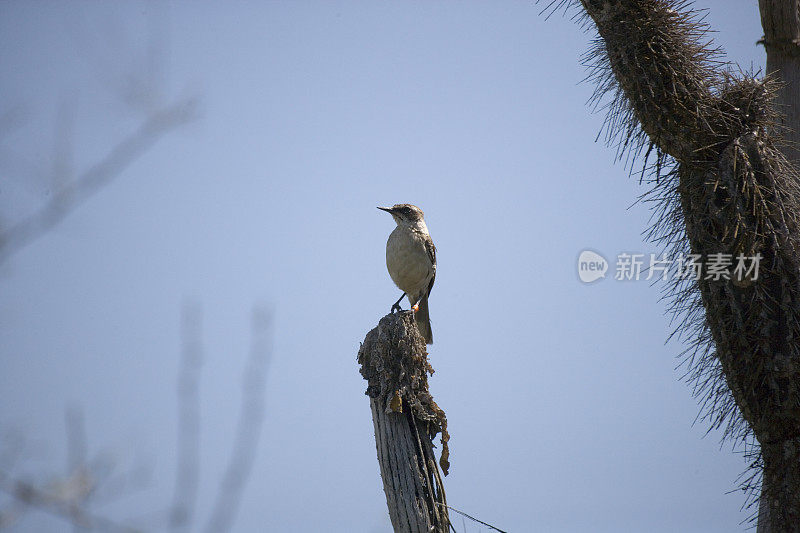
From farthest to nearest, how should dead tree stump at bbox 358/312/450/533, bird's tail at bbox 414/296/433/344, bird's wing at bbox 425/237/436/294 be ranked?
bird's wing at bbox 425/237/436/294 < bird's tail at bbox 414/296/433/344 < dead tree stump at bbox 358/312/450/533

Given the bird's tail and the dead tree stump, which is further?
the bird's tail

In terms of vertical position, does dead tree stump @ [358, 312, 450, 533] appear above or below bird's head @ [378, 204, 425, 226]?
below

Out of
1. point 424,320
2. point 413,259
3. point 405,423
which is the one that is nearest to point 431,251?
point 413,259

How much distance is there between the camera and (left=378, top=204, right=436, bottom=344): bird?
24.1 feet

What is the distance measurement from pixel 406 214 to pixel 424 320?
115 cm

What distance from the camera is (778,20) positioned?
5.47 m

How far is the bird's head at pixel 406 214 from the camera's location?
7629mm

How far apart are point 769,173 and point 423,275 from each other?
3707mm

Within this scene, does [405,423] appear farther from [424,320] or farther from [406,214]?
[406,214]

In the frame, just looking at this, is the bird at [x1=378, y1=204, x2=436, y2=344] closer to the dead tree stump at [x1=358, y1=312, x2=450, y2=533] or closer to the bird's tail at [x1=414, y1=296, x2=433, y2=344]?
the bird's tail at [x1=414, y1=296, x2=433, y2=344]

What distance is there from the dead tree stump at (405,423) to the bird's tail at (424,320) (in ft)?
8.27

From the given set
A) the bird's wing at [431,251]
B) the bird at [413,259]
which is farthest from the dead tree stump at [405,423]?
the bird's wing at [431,251]

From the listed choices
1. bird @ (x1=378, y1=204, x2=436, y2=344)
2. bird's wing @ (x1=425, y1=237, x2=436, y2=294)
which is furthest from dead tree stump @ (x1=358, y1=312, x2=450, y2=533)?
bird's wing @ (x1=425, y1=237, x2=436, y2=294)

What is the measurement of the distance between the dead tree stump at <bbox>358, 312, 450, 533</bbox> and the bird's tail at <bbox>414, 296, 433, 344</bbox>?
8.27 ft
